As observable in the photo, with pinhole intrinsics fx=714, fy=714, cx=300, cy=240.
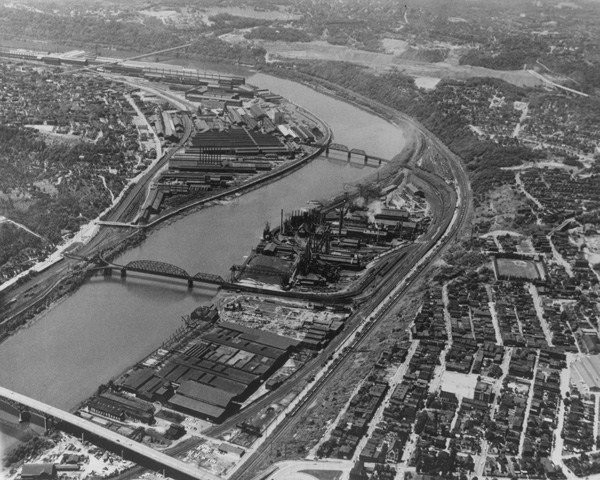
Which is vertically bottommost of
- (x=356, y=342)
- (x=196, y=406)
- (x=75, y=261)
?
(x=196, y=406)

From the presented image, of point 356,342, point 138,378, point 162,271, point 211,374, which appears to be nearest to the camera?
point 138,378

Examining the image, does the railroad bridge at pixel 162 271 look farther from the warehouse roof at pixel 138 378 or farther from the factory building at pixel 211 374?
the warehouse roof at pixel 138 378

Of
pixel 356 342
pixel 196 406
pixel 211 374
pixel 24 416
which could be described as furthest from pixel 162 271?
pixel 24 416

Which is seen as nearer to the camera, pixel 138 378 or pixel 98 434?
pixel 98 434

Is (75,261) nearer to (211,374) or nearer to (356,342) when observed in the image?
(211,374)

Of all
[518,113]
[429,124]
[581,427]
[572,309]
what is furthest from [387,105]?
[581,427]

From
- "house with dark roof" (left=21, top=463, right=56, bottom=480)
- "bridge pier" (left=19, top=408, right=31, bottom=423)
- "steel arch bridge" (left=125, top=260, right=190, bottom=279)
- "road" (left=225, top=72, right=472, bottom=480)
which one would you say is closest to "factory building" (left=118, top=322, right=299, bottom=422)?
"road" (left=225, top=72, right=472, bottom=480)

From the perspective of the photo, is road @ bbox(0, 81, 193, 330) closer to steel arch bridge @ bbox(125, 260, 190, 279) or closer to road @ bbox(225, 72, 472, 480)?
steel arch bridge @ bbox(125, 260, 190, 279)

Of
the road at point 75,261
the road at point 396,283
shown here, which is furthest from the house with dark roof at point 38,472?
the road at point 75,261

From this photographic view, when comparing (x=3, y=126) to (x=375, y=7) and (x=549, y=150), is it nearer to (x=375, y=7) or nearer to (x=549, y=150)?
(x=549, y=150)
